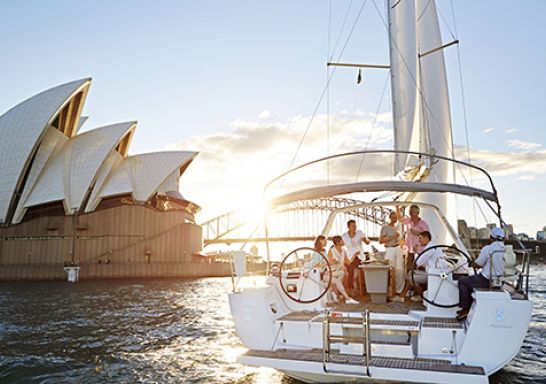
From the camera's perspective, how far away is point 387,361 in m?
4.71

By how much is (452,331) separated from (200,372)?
4.28m

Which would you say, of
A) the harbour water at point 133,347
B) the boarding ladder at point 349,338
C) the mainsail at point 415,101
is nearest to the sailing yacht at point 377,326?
the boarding ladder at point 349,338

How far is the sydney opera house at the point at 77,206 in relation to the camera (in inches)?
1484

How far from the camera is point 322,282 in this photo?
682cm

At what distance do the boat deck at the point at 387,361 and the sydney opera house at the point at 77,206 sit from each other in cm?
3484

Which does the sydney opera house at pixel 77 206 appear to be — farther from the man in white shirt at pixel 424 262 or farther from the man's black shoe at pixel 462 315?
the man's black shoe at pixel 462 315

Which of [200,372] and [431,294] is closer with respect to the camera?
[431,294]

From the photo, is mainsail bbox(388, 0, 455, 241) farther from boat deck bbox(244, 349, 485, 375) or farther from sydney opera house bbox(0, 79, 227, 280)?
sydney opera house bbox(0, 79, 227, 280)

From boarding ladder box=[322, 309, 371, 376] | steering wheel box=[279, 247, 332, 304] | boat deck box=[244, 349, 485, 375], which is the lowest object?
boat deck box=[244, 349, 485, 375]

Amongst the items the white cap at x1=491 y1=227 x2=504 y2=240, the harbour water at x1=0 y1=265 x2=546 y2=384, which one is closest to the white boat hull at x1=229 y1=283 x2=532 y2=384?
the harbour water at x1=0 y1=265 x2=546 y2=384

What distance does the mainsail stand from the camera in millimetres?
12258

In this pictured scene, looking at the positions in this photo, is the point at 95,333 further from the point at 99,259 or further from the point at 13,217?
the point at 13,217

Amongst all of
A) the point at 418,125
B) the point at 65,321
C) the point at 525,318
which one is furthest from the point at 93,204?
the point at 525,318

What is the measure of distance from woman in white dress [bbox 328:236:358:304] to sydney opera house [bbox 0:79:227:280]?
33104 mm
